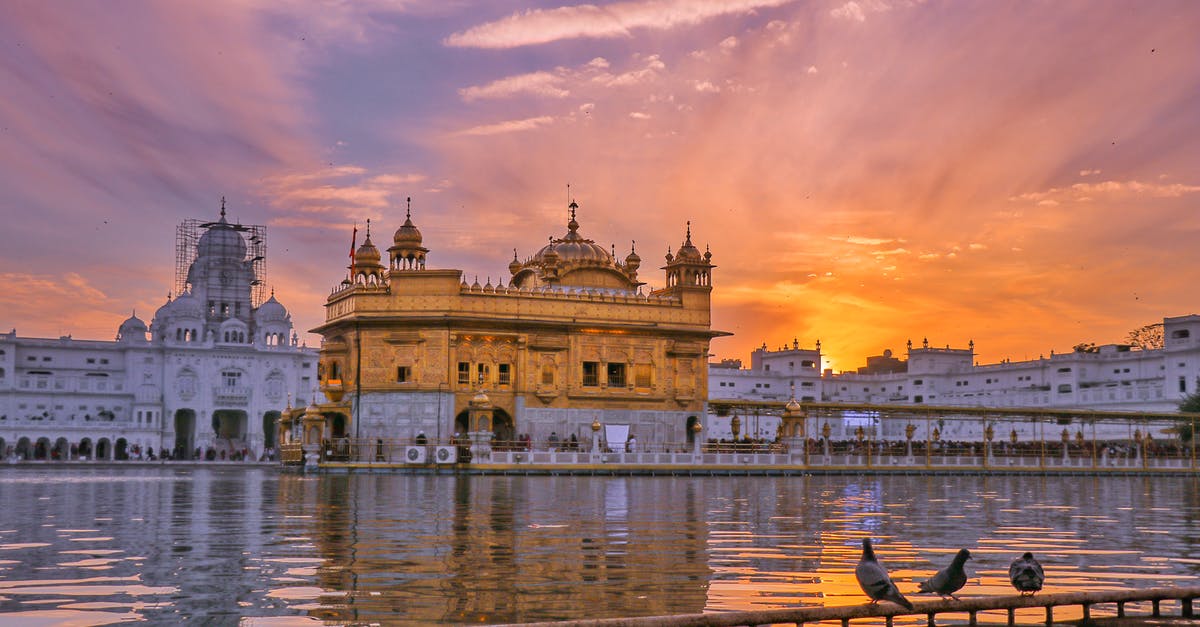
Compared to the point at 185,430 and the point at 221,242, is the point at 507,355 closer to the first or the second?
the point at 185,430

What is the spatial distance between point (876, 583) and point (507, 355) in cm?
4852

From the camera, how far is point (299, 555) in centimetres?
1345

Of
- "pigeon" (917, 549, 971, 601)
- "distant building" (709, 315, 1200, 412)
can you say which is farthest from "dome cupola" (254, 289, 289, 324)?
"pigeon" (917, 549, 971, 601)

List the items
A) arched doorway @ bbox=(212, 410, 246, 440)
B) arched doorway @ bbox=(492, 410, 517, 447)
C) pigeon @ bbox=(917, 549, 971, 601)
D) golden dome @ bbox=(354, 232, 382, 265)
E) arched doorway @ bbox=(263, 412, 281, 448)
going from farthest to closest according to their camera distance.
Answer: arched doorway @ bbox=(263, 412, 281, 448) → arched doorway @ bbox=(212, 410, 246, 440) → golden dome @ bbox=(354, 232, 382, 265) → arched doorway @ bbox=(492, 410, 517, 447) → pigeon @ bbox=(917, 549, 971, 601)

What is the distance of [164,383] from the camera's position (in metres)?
101

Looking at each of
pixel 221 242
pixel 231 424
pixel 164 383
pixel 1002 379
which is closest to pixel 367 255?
pixel 164 383

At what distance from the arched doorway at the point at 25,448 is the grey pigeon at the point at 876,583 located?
93693 mm

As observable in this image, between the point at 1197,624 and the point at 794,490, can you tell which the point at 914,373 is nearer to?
the point at 794,490

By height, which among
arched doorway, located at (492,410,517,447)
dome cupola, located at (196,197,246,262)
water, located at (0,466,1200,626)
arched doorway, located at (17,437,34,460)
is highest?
dome cupola, located at (196,197,246,262)

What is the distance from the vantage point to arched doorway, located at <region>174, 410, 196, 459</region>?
101 m

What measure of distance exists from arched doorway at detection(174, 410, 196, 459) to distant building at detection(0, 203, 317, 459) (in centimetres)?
9

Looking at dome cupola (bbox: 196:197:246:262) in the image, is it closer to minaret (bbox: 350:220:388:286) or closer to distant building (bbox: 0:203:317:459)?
distant building (bbox: 0:203:317:459)

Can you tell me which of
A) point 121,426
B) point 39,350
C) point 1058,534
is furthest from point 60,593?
point 39,350

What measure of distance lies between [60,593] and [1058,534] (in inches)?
519
